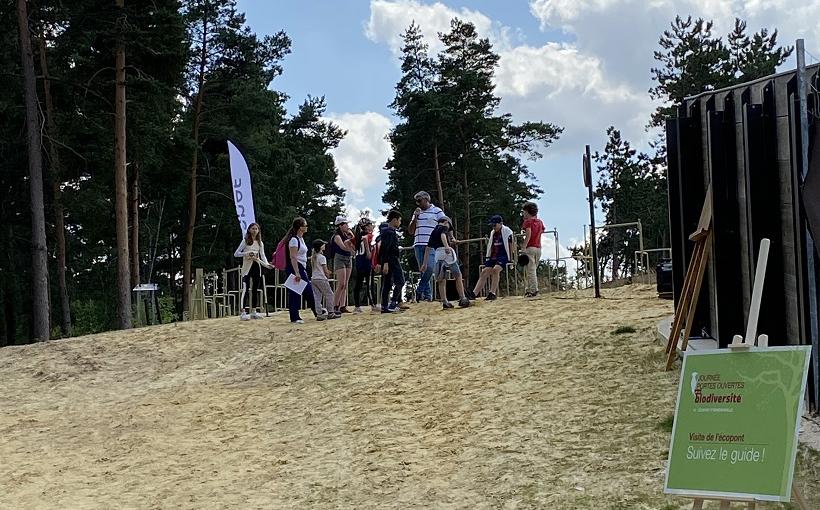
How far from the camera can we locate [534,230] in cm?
1336

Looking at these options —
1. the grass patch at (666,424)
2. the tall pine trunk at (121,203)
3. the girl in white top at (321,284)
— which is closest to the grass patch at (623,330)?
the grass patch at (666,424)

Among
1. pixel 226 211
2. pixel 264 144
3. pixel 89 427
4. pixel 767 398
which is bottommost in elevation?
pixel 89 427

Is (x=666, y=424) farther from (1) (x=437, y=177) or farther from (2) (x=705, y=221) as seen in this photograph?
(1) (x=437, y=177)

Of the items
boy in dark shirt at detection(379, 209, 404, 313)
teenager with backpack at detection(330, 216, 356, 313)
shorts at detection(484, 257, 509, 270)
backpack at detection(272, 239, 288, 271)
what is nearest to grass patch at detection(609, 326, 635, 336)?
boy in dark shirt at detection(379, 209, 404, 313)

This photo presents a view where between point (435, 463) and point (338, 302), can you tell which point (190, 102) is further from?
point (435, 463)

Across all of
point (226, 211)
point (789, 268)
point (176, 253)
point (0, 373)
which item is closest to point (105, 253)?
point (176, 253)

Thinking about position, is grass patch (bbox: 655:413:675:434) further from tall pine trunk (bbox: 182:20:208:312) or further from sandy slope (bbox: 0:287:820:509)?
tall pine trunk (bbox: 182:20:208:312)

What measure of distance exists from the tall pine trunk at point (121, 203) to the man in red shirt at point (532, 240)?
10.3 metres

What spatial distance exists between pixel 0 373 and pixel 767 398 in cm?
1096

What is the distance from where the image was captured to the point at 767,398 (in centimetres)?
392

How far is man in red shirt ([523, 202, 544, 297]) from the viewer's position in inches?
526

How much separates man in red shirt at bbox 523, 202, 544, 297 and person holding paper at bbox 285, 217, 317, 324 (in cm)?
344

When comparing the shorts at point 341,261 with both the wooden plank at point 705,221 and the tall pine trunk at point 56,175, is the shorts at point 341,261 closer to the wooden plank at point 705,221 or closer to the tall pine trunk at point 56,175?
the wooden plank at point 705,221

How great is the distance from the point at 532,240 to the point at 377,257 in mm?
2466
